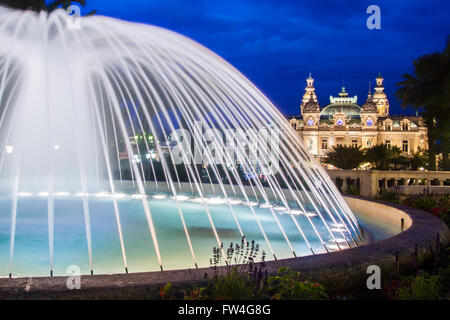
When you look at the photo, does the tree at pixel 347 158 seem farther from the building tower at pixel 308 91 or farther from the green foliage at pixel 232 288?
the building tower at pixel 308 91

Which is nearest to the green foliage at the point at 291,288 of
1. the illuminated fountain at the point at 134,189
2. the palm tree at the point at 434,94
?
the illuminated fountain at the point at 134,189

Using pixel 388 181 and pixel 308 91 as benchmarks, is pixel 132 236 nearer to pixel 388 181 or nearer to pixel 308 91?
pixel 388 181

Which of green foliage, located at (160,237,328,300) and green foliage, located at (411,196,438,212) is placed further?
green foliage, located at (411,196,438,212)

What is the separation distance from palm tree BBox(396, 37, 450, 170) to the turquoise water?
28978 millimetres

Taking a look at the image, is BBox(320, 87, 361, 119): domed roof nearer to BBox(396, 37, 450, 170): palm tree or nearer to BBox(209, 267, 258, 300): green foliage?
BBox(396, 37, 450, 170): palm tree

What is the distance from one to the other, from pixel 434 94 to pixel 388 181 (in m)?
25.0

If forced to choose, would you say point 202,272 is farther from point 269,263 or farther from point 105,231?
point 105,231

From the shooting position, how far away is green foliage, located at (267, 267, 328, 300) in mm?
4574

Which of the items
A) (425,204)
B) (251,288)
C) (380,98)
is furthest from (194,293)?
(380,98)

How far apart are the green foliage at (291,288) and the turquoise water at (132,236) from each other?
2792 mm

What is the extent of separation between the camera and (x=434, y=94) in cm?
4019

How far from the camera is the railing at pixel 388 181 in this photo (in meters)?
17.3

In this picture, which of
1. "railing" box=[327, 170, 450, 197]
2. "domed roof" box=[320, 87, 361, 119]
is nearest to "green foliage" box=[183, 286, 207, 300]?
"railing" box=[327, 170, 450, 197]

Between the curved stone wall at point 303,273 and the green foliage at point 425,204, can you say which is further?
the green foliage at point 425,204
